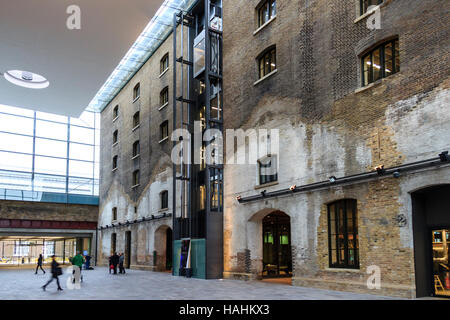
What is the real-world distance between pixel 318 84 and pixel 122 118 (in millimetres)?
24513

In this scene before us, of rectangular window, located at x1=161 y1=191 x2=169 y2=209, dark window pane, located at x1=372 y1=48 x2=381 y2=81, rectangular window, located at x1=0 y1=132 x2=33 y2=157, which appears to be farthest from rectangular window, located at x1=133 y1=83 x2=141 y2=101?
dark window pane, located at x1=372 y1=48 x2=381 y2=81

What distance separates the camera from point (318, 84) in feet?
52.8

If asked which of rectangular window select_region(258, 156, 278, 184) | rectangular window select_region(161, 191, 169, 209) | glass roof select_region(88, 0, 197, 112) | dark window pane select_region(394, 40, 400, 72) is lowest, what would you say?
rectangular window select_region(161, 191, 169, 209)

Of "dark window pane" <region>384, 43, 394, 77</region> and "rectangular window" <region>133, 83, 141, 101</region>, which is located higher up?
"rectangular window" <region>133, 83, 141, 101</region>

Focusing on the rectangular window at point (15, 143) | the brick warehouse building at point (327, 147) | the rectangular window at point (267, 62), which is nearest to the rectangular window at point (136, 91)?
the brick warehouse building at point (327, 147)

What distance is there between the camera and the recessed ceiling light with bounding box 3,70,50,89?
28.1m

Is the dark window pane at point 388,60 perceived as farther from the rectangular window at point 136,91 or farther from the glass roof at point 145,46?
the rectangular window at point 136,91

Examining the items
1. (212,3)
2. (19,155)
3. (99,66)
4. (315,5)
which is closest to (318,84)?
(315,5)

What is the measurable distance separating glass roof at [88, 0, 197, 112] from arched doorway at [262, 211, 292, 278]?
42.5 feet

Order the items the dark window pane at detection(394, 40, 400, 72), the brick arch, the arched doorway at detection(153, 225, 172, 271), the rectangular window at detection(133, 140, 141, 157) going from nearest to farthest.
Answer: the dark window pane at detection(394, 40, 400, 72) < the brick arch < the arched doorway at detection(153, 225, 172, 271) < the rectangular window at detection(133, 140, 141, 157)

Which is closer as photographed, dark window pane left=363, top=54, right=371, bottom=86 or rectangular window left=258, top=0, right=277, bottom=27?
dark window pane left=363, top=54, right=371, bottom=86

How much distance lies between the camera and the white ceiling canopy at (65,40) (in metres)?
18.1

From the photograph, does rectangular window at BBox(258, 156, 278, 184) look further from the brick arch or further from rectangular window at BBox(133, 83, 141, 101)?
rectangular window at BBox(133, 83, 141, 101)
